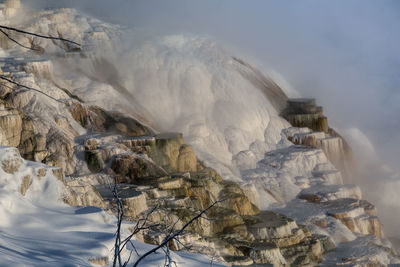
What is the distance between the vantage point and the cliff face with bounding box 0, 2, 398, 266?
16844 mm

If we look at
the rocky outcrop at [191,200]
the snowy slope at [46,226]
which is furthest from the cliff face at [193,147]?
the snowy slope at [46,226]

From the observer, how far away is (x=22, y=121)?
19000 mm

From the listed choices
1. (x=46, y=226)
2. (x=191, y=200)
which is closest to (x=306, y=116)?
(x=191, y=200)

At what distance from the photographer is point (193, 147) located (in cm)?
2445

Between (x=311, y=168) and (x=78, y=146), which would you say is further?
(x=311, y=168)

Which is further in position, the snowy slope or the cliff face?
the cliff face

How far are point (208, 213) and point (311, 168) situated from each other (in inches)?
372

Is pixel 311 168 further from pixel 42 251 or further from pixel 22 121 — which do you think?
pixel 42 251

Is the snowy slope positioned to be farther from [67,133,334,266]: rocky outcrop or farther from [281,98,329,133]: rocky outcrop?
[281,98,329,133]: rocky outcrop

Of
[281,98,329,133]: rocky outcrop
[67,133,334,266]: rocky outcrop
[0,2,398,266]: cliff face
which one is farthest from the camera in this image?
[281,98,329,133]: rocky outcrop

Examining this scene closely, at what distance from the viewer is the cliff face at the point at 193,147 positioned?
16.8 meters

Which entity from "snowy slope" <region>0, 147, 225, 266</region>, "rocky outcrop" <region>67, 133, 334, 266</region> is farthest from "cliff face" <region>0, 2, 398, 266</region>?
"snowy slope" <region>0, 147, 225, 266</region>

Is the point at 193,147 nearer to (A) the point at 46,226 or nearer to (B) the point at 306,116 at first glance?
(B) the point at 306,116

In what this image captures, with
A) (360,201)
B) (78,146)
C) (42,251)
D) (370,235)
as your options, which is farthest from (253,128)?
→ (42,251)
